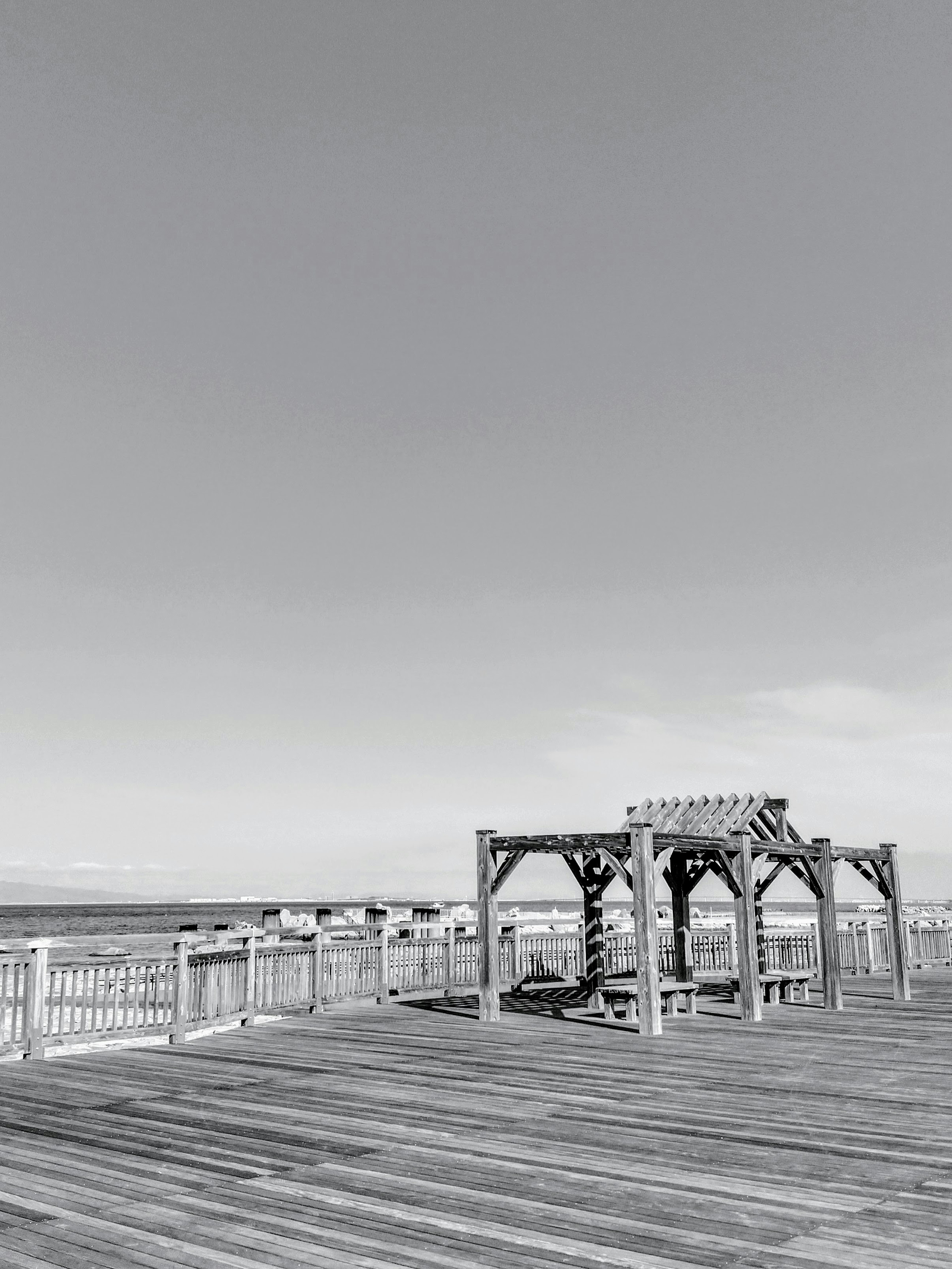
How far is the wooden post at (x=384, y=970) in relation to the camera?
58.4 ft

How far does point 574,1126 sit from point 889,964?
65.2ft

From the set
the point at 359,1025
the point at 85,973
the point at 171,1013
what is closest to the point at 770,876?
the point at 359,1025

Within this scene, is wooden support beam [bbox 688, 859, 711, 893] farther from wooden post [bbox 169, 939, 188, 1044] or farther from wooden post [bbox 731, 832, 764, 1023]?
wooden post [bbox 169, 939, 188, 1044]

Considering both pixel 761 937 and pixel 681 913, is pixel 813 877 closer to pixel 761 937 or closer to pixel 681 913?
pixel 681 913

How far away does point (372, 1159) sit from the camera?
275 inches

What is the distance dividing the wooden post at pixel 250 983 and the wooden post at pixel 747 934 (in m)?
6.80

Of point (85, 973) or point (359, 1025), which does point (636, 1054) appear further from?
point (85, 973)

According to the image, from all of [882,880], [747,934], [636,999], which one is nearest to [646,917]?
[636,999]

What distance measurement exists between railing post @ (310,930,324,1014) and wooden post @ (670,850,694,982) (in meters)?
5.69

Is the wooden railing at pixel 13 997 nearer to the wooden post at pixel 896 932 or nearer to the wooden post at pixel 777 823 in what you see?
the wooden post at pixel 777 823

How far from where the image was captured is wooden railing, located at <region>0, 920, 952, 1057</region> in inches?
480

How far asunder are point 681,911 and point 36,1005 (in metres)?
10.6

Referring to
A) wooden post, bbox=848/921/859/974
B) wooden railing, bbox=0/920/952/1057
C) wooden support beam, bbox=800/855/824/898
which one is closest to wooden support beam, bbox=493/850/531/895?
wooden railing, bbox=0/920/952/1057

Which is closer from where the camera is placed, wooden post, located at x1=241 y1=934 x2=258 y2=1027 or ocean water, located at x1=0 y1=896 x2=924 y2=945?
wooden post, located at x1=241 y1=934 x2=258 y2=1027
